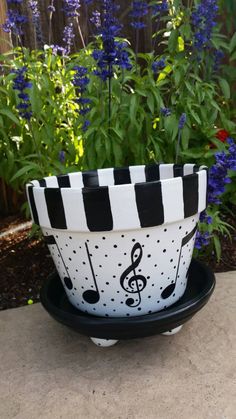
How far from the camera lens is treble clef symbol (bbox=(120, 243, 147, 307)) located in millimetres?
1138

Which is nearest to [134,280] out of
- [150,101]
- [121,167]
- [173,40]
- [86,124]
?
[121,167]

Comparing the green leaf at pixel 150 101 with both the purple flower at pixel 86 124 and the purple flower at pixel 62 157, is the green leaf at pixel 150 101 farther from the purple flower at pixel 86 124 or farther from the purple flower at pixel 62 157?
the purple flower at pixel 62 157

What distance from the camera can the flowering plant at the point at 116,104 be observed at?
1705mm

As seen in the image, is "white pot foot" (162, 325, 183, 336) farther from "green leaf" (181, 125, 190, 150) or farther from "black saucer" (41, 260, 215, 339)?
"green leaf" (181, 125, 190, 150)

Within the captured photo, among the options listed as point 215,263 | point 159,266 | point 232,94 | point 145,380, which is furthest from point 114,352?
point 232,94

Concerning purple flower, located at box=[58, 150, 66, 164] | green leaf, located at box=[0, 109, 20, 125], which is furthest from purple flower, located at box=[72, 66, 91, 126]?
green leaf, located at box=[0, 109, 20, 125]

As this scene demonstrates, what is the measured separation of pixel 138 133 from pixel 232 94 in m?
0.80

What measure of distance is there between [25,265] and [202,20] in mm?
1262

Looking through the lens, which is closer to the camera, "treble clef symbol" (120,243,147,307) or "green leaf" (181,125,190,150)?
"treble clef symbol" (120,243,147,307)

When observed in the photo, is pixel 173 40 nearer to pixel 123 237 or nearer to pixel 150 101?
pixel 150 101

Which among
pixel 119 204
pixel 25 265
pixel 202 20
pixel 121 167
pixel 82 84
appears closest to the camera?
pixel 119 204

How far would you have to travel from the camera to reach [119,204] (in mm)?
1049

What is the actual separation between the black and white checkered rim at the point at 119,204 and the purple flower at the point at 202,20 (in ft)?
2.51

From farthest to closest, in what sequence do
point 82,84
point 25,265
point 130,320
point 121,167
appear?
1. point 25,265
2. point 82,84
3. point 121,167
4. point 130,320
